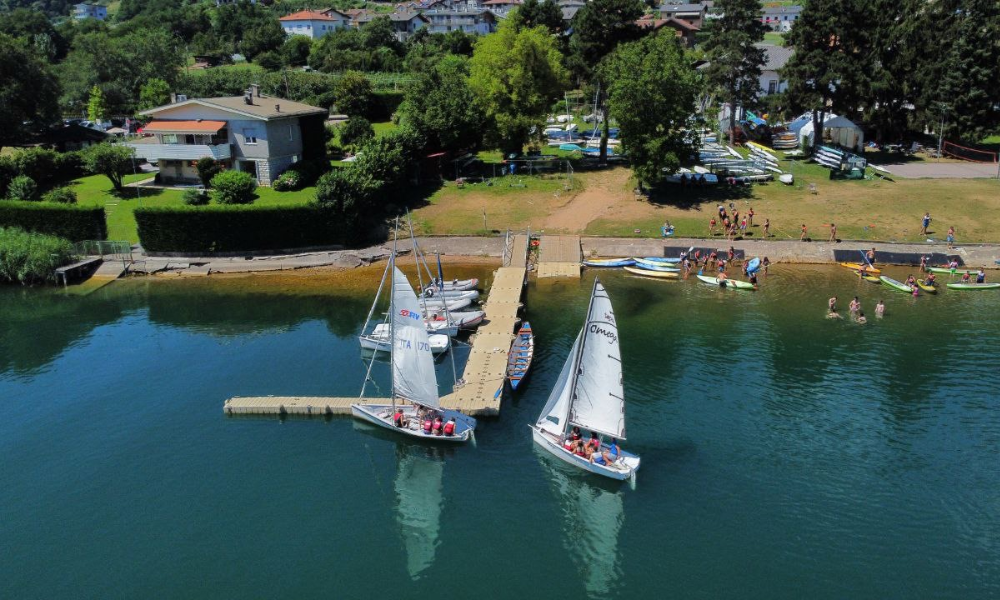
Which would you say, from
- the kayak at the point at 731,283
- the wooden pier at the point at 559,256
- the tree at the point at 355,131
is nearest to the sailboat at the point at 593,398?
the wooden pier at the point at 559,256

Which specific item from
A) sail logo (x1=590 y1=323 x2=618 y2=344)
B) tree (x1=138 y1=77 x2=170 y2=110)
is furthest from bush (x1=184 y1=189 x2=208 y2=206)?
sail logo (x1=590 y1=323 x2=618 y2=344)

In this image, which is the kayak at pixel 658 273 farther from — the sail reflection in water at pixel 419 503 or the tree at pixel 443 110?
the sail reflection in water at pixel 419 503

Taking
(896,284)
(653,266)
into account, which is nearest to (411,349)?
(653,266)

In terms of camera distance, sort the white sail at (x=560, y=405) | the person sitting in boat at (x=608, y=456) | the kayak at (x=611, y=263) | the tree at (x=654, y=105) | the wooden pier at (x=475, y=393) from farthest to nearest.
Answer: the tree at (x=654, y=105)
the kayak at (x=611, y=263)
the wooden pier at (x=475, y=393)
the white sail at (x=560, y=405)
the person sitting in boat at (x=608, y=456)

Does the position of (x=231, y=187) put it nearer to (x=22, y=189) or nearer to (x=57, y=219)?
(x=57, y=219)

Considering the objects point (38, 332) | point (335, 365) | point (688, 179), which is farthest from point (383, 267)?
point (688, 179)

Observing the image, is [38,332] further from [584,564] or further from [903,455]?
[903,455]
